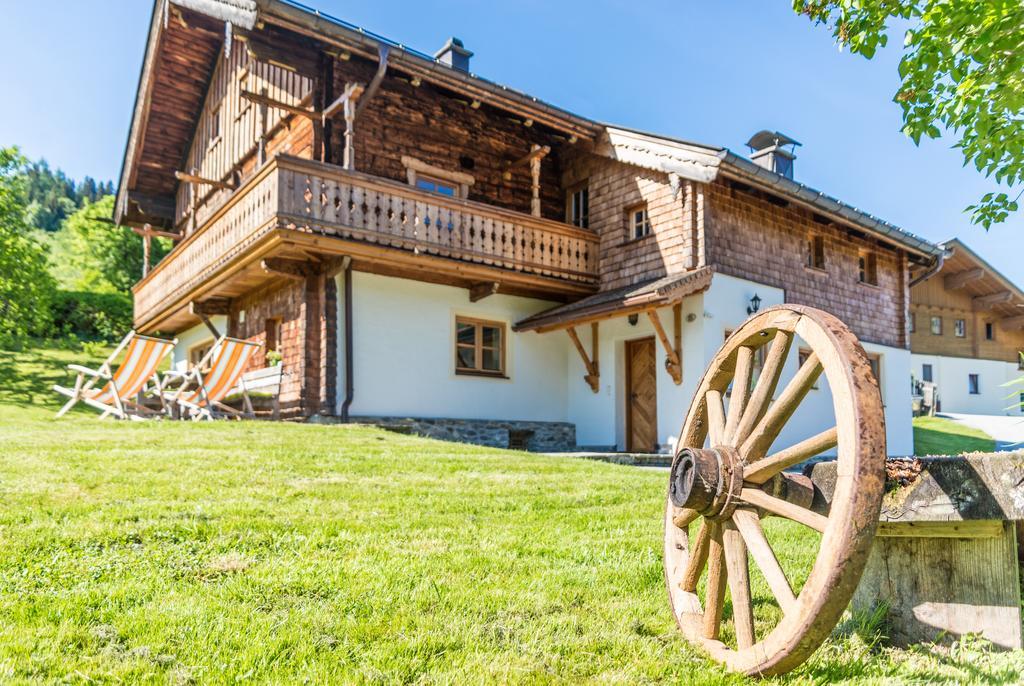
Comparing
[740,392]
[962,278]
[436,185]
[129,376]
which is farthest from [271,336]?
[962,278]

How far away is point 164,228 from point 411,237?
14062 millimetres

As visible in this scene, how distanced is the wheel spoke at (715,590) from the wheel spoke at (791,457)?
12.6 inches

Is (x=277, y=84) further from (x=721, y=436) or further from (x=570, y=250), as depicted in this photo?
(x=721, y=436)

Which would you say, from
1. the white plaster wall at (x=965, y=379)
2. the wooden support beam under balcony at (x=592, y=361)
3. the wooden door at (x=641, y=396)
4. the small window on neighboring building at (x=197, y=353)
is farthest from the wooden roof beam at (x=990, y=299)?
the small window on neighboring building at (x=197, y=353)

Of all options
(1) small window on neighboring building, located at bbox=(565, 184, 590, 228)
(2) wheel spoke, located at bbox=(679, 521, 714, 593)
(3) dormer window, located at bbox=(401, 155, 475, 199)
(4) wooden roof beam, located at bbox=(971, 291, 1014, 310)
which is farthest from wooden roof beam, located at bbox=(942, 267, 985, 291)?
(2) wheel spoke, located at bbox=(679, 521, 714, 593)

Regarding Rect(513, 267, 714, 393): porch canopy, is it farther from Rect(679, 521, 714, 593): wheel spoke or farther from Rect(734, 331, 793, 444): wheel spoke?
Rect(734, 331, 793, 444): wheel spoke

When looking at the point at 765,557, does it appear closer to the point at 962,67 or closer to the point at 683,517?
the point at 683,517

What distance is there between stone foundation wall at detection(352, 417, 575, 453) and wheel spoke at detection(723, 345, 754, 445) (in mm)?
9405

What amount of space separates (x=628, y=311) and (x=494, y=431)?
11.1 ft

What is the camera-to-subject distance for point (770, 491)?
8.96ft

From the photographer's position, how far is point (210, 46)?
17.5 m

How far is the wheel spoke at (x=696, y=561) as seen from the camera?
3057 millimetres

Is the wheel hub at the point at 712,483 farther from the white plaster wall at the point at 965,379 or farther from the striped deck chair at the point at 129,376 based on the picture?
the white plaster wall at the point at 965,379

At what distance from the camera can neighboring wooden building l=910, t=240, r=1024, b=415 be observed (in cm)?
2794
